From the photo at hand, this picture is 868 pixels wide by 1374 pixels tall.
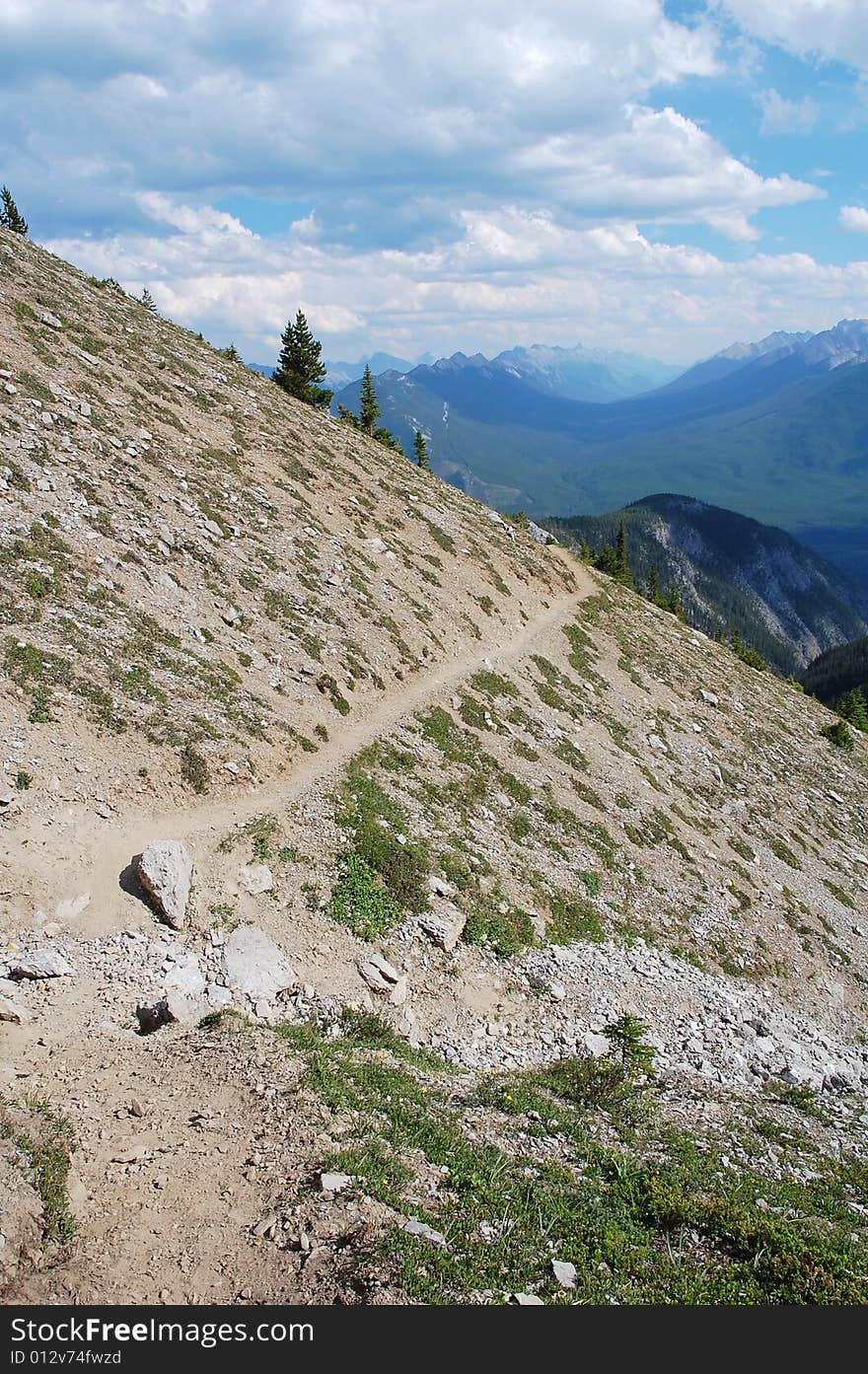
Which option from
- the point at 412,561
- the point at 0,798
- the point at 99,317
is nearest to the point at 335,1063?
the point at 0,798

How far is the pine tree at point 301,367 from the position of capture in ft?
218

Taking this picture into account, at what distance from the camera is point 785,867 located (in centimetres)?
4156

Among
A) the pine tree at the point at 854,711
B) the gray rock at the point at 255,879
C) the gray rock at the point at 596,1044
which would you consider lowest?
the gray rock at the point at 596,1044

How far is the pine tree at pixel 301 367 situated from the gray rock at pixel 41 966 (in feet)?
202

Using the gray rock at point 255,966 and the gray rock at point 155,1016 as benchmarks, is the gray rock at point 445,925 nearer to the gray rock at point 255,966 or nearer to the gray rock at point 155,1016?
the gray rock at point 255,966

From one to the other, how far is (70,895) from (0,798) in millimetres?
3445

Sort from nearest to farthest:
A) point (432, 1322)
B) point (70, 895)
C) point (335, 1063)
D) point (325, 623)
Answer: point (432, 1322)
point (335, 1063)
point (70, 895)
point (325, 623)

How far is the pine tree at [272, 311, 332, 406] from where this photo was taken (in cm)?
6638

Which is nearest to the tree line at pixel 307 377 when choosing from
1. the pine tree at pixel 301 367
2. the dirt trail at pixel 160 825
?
the pine tree at pixel 301 367

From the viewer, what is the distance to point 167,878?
19734 millimetres

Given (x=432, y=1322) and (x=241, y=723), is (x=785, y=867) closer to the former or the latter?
(x=241, y=723)

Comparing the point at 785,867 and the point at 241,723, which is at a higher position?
the point at 241,723

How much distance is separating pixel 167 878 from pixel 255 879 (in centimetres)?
302

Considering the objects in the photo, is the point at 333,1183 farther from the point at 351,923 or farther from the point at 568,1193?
the point at 351,923
